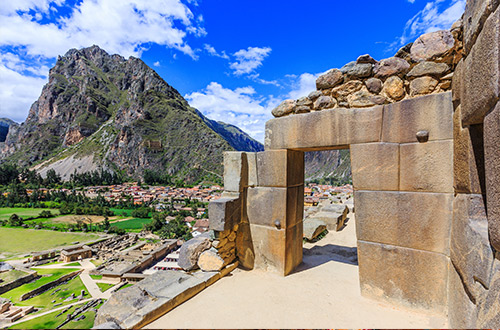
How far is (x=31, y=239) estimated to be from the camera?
3350 cm

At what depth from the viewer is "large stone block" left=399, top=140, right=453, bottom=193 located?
265 cm

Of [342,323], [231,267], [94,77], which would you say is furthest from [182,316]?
[94,77]

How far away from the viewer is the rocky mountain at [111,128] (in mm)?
85675

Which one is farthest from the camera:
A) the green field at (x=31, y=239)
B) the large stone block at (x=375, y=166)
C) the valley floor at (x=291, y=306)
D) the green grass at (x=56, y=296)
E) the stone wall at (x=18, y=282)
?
the green field at (x=31, y=239)

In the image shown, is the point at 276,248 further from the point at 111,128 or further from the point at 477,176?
the point at 111,128

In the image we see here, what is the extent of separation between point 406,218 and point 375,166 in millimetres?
748

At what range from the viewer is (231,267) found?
4125mm

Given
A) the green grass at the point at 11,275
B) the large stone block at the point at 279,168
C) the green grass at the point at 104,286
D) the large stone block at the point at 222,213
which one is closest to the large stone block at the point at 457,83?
the large stone block at the point at 279,168

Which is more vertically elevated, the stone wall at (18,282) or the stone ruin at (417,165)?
the stone ruin at (417,165)

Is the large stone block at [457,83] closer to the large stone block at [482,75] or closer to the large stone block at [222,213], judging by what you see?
the large stone block at [482,75]

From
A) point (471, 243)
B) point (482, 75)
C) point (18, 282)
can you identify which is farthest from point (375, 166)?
point (18, 282)

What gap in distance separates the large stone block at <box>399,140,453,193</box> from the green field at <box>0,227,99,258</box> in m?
41.1

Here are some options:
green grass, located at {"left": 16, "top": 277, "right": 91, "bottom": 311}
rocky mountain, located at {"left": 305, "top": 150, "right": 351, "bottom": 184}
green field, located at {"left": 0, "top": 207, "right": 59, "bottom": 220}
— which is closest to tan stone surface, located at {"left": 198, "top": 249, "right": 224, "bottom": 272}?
green grass, located at {"left": 16, "top": 277, "right": 91, "bottom": 311}

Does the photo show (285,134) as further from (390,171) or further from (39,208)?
(39,208)
